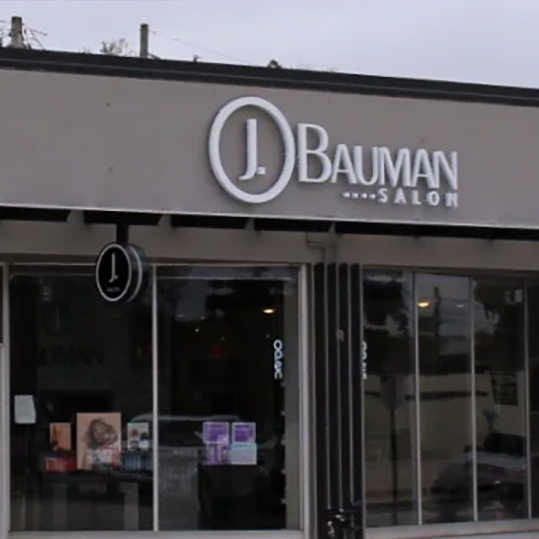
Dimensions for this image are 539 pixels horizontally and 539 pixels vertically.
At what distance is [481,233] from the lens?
1159 centimetres

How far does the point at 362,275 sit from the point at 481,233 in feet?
4.10

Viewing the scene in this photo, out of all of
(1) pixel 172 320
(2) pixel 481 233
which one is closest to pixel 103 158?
(1) pixel 172 320

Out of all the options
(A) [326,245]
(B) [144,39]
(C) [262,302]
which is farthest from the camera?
(B) [144,39]

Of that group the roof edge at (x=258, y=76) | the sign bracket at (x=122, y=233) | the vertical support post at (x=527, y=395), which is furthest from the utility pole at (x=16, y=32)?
the sign bracket at (x=122, y=233)

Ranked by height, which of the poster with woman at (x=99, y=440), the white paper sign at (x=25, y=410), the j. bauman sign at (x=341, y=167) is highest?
the j. bauman sign at (x=341, y=167)

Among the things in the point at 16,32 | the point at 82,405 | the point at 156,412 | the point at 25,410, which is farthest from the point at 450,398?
the point at 16,32

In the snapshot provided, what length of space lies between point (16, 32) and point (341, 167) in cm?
1881

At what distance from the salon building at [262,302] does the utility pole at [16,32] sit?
17.3 metres

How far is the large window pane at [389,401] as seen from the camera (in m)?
11.9

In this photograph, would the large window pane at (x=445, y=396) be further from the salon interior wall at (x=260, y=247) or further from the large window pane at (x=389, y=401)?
the salon interior wall at (x=260, y=247)

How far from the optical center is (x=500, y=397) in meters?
12.7

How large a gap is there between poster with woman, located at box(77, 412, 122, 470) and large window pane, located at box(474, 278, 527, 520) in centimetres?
392

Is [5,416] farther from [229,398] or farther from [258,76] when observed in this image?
[258,76]

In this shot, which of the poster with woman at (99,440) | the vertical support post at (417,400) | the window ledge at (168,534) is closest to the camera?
the window ledge at (168,534)
